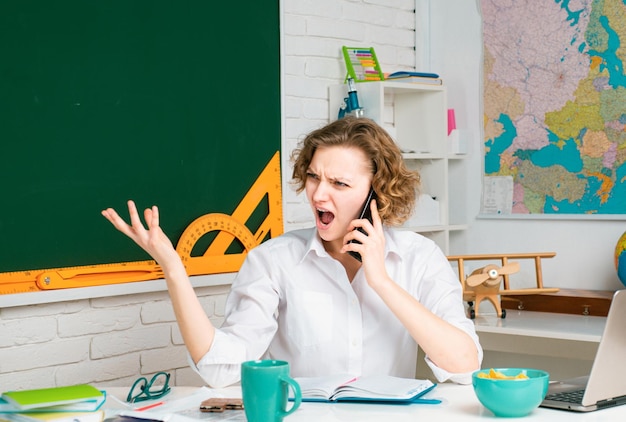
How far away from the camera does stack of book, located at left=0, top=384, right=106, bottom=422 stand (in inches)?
56.9

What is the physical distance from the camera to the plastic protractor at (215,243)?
9.63 feet

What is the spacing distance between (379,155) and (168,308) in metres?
1.09

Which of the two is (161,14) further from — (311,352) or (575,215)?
(575,215)

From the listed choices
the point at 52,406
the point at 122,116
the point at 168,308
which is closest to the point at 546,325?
the point at 168,308

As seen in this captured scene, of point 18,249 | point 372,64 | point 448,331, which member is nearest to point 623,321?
point 448,331

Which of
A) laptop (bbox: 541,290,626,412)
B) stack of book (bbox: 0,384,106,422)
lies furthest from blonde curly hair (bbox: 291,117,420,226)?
stack of book (bbox: 0,384,106,422)

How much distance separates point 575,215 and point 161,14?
5.47ft

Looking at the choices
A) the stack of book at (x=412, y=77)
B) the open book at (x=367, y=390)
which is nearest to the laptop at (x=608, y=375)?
the open book at (x=367, y=390)

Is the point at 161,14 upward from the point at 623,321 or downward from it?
upward

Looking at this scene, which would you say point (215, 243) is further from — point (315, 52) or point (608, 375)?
point (608, 375)

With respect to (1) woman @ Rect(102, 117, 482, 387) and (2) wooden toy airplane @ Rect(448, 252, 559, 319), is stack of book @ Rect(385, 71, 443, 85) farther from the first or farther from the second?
(1) woman @ Rect(102, 117, 482, 387)

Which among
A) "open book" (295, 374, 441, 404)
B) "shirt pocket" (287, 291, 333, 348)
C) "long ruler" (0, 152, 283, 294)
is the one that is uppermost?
"long ruler" (0, 152, 283, 294)

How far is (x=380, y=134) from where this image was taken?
223 centimetres

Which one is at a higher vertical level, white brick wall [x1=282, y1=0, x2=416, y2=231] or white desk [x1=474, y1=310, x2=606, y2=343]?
white brick wall [x1=282, y1=0, x2=416, y2=231]
